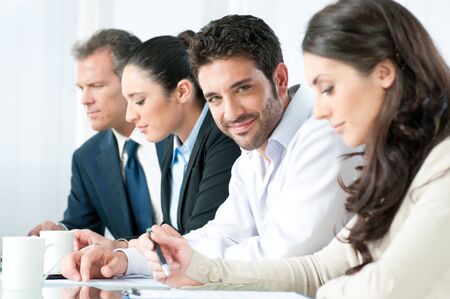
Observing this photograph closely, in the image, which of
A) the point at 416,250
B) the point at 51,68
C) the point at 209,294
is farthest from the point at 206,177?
the point at 51,68

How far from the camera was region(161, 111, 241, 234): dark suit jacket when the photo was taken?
8.89ft

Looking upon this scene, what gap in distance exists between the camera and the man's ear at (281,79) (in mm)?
2379

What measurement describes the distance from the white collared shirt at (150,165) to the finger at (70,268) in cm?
114

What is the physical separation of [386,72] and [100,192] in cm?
211

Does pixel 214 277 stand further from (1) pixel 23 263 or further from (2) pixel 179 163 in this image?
(2) pixel 179 163

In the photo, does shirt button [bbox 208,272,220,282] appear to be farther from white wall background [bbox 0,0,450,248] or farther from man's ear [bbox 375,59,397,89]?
white wall background [bbox 0,0,450,248]

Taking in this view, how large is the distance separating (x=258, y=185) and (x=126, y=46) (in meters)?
1.64

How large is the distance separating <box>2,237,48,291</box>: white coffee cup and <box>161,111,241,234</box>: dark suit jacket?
87 centimetres

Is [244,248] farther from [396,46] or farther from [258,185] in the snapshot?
[396,46]

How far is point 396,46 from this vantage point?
1500 mm

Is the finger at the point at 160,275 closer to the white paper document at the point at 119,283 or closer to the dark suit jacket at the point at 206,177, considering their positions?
the white paper document at the point at 119,283

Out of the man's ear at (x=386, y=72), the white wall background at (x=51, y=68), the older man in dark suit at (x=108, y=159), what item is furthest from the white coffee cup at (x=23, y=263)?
the white wall background at (x=51, y=68)

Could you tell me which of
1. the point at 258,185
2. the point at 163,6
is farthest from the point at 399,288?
the point at 163,6

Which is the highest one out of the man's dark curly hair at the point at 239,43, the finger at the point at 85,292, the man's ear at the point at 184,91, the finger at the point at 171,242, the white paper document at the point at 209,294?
the man's dark curly hair at the point at 239,43
